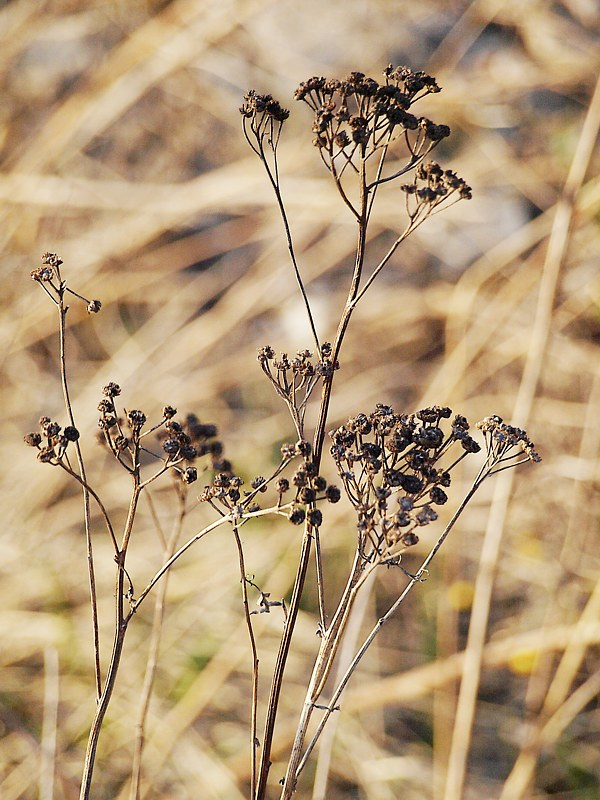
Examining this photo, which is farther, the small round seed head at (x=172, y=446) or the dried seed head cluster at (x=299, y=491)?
the small round seed head at (x=172, y=446)

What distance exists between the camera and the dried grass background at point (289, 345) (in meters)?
1.98

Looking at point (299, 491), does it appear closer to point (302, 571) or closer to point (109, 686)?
point (302, 571)

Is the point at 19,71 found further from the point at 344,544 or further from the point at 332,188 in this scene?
the point at 344,544

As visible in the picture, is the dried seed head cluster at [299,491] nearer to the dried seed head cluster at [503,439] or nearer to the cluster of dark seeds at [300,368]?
the cluster of dark seeds at [300,368]

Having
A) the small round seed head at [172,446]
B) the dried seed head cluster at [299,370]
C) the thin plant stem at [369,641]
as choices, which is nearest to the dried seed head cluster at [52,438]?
the small round seed head at [172,446]

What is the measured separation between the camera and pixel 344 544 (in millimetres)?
2537

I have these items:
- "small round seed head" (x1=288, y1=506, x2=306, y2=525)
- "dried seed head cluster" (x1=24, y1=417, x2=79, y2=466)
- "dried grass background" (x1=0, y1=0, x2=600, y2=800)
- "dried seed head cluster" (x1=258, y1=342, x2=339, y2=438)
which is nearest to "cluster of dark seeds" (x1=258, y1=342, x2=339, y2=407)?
"dried seed head cluster" (x1=258, y1=342, x2=339, y2=438)

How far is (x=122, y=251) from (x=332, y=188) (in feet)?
3.03

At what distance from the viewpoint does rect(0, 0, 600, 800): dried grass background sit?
198cm

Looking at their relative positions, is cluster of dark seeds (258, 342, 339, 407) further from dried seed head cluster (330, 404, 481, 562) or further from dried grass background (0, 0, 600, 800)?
dried grass background (0, 0, 600, 800)

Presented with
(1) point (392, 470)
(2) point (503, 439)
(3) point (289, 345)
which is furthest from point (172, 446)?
(3) point (289, 345)

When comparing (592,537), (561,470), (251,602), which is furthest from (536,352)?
(251,602)

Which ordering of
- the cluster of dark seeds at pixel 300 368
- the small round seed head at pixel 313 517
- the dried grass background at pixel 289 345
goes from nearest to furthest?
the small round seed head at pixel 313 517 → the cluster of dark seeds at pixel 300 368 → the dried grass background at pixel 289 345

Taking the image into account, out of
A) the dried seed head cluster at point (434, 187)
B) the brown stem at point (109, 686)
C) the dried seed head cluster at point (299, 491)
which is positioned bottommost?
the brown stem at point (109, 686)
